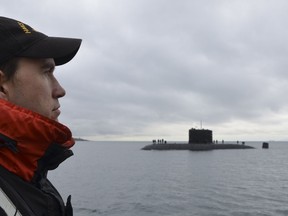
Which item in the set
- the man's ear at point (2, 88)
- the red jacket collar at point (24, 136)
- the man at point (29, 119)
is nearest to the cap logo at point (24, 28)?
the man at point (29, 119)

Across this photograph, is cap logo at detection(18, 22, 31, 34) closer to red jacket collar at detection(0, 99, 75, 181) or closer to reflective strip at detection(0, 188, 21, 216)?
red jacket collar at detection(0, 99, 75, 181)

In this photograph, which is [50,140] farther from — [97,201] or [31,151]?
[97,201]

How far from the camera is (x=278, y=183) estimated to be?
45.5 m

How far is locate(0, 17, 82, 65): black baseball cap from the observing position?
215 cm

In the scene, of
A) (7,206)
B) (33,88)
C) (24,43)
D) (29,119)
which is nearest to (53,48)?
(24,43)

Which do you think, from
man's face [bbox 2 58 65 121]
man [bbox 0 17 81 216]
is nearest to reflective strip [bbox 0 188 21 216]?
man [bbox 0 17 81 216]

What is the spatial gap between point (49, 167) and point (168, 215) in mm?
24101

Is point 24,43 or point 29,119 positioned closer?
point 29,119

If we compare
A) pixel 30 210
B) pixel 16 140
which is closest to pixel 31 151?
pixel 16 140

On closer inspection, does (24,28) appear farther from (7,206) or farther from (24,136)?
(7,206)

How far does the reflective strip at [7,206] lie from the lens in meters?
1.78

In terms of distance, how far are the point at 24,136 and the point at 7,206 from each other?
1.33 ft

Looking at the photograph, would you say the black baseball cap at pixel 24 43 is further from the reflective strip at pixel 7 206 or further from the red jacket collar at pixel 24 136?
the reflective strip at pixel 7 206

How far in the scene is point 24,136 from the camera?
2.00 m
